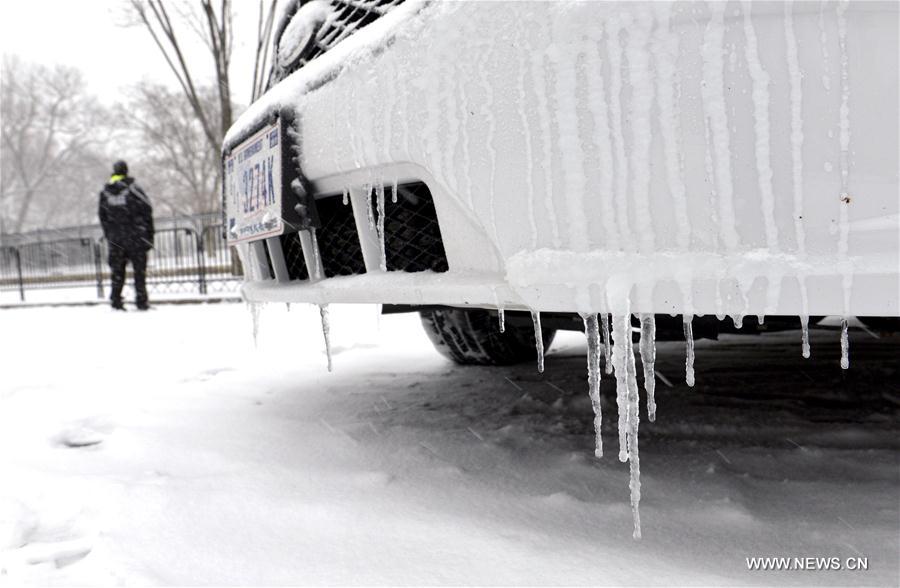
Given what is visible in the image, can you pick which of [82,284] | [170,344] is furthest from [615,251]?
[82,284]

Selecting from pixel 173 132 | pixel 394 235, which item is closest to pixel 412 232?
pixel 394 235

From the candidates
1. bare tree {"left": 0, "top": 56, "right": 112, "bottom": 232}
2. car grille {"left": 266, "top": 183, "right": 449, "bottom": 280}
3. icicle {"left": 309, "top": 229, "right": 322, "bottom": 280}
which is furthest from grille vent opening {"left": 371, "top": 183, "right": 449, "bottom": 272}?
bare tree {"left": 0, "top": 56, "right": 112, "bottom": 232}

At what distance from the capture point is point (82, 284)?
13555mm

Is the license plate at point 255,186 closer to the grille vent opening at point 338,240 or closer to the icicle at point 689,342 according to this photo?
the grille vent opening at point 338,240

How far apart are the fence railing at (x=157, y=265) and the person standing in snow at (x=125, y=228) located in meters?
0.93

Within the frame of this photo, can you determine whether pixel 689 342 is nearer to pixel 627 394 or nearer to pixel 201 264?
pixel 627 394

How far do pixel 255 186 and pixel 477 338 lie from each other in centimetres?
122

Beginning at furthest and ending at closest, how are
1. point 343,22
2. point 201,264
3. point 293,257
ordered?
point 201,264
point 293,257
point 343,22

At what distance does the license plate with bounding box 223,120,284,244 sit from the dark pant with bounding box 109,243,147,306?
5.38m

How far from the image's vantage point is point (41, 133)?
39094 millimetres

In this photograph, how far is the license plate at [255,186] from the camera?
1.74 meters

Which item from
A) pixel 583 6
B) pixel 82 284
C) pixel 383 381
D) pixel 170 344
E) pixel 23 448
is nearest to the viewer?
pixel 583 6

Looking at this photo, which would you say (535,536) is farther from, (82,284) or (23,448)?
(82,284)

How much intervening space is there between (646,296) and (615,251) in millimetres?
96
